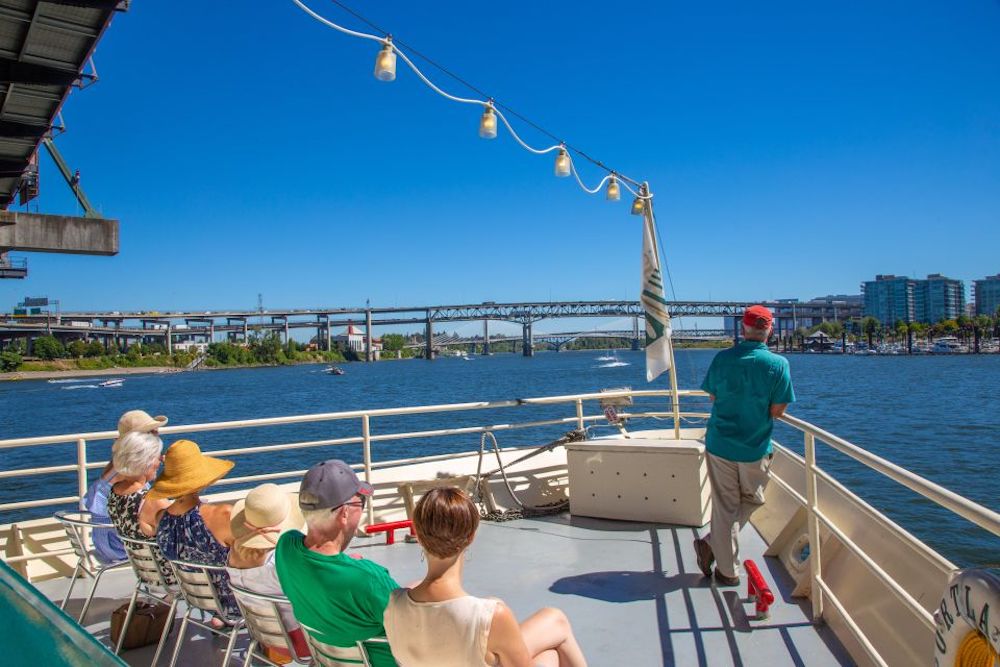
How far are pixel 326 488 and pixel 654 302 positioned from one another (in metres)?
3.36

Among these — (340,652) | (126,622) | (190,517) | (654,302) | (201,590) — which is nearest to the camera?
(340,652)

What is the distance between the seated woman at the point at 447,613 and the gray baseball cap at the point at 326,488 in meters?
0.36

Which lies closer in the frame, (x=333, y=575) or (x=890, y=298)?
(x=333, y=575)

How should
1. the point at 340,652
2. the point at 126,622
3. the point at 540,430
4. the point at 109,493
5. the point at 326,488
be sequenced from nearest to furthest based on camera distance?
the point at 340,652 → the point at 326,488 → the point at 126,622 → the point at 109,493 → the point at 540,430

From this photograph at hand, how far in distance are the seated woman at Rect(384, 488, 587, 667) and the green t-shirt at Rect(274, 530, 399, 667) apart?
10cm

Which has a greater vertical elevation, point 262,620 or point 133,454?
point 133,454

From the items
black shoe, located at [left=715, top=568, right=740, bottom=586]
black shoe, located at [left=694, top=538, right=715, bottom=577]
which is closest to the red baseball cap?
black shoe, located at [left=694, top=538, right=715, bottom=577]

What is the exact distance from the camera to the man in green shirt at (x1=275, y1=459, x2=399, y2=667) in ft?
5.99

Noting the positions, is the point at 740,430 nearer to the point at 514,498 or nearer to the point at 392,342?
the point at 514,498

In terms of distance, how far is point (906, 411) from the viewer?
30.5 meters

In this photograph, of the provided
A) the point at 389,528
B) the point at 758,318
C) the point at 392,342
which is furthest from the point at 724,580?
the point at 392,342

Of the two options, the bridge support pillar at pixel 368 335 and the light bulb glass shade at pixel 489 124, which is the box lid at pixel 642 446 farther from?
the bridge support pillar at pixel 368 335

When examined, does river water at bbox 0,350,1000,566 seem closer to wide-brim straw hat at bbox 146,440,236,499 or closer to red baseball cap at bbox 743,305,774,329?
red baseball cap at bbox 743,305,774,329

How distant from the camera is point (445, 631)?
64.9 inches
